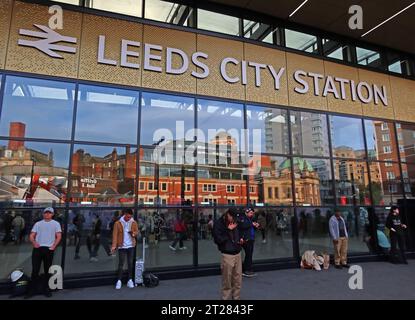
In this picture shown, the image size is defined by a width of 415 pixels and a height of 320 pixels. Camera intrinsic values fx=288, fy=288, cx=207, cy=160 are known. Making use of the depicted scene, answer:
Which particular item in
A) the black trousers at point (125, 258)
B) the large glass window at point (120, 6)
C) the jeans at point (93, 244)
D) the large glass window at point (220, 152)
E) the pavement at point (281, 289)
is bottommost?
the pavement at point (281, 289)

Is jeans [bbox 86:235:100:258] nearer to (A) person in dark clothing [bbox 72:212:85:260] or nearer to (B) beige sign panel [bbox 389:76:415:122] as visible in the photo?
(A) person in dark clothing [bbox 72:212:85:260]

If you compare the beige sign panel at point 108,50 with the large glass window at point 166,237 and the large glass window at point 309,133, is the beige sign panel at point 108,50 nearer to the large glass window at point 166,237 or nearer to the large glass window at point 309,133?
the large glass window at point 166,237

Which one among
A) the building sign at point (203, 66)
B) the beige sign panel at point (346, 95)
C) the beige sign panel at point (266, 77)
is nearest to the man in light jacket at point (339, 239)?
the beige sign panel at point (346, 95)

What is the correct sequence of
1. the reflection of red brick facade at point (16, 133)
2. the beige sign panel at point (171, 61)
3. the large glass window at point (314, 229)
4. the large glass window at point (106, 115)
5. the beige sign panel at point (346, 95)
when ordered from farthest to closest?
the beige sign panel at point (346, 95), the large glass window at point (314, 229), the beige sign panel at point (171, 61), the large glass window at point (106, 115), the reflection of red brick facade at point (16, 133)

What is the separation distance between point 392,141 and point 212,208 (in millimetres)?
6925

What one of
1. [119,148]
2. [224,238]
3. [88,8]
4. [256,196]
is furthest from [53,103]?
[256,196]

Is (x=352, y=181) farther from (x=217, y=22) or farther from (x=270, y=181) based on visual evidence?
(x=217, y=22)

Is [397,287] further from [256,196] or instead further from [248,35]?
[248,35]

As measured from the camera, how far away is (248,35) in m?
8.42

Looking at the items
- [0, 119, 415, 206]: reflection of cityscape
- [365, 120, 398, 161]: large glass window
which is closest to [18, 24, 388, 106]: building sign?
[365, 120, 398, 161]: large glass window

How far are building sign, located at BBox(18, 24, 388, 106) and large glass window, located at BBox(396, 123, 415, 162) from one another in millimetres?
1178

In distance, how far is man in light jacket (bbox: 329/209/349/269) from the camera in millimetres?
7781

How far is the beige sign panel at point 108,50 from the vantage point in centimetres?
680

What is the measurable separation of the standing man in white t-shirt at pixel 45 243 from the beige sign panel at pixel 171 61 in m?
3.79
